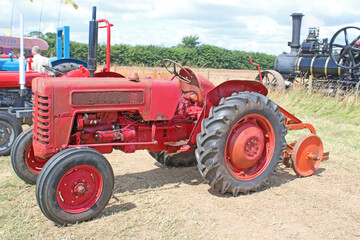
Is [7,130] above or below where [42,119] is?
below

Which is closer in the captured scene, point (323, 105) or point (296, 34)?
point (323, 105)

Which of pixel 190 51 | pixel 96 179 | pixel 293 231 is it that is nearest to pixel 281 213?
pixel 293 231

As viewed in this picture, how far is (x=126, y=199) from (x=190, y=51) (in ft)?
96.5

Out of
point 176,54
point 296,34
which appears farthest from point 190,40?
point 296,34

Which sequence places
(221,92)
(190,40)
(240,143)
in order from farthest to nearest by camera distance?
(190,40) < (221,92) < (240,143)

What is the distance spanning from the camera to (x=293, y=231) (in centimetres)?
329

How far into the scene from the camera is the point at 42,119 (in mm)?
3432

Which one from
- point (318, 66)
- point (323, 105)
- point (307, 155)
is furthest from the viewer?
point (318, 66)

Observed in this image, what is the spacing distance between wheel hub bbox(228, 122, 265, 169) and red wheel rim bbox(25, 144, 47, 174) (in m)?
2.21

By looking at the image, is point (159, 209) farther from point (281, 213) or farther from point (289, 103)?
point (289, 103)

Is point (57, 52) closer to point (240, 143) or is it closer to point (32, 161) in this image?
point (32, 161)

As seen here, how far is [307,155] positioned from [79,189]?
2.95 meters

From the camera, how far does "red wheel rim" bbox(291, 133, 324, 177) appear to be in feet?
15.3

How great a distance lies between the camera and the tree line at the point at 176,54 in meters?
26.9
